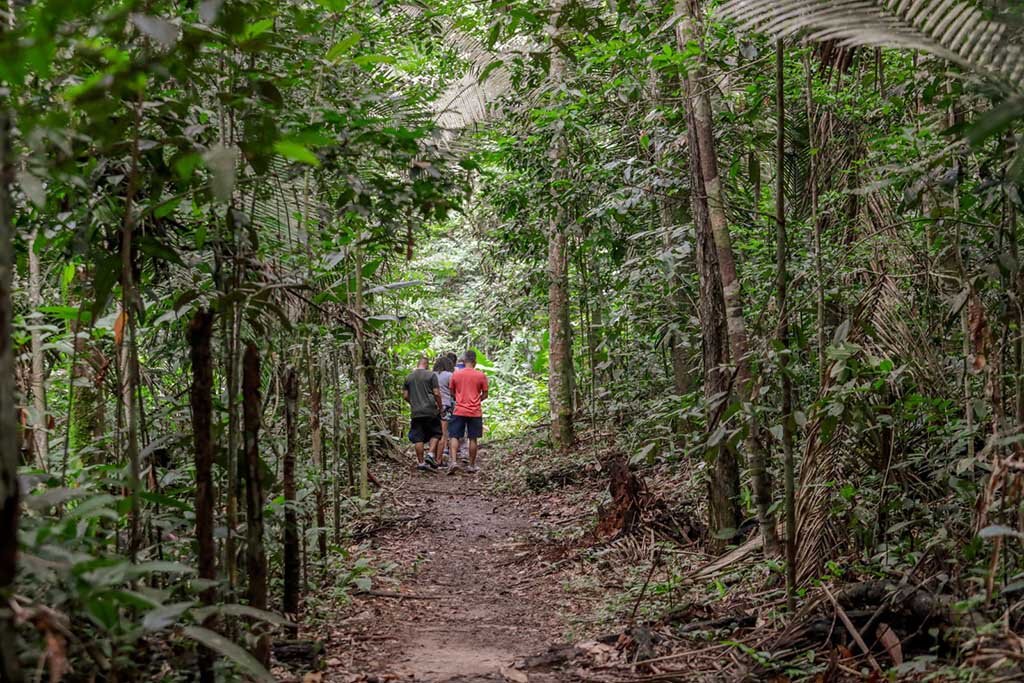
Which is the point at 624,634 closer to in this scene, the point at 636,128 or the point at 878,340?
the point at 878,340

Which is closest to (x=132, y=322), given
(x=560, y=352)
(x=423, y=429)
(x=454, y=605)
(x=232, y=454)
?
(x=232, y=454)

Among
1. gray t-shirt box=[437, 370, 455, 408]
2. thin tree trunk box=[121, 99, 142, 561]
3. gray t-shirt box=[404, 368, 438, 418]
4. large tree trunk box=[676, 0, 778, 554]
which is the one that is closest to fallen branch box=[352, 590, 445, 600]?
large tree trunk box=[676, 0, 778, 554]

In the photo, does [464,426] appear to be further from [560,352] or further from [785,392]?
[785,392]

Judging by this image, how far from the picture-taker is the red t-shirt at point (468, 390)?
40.9 feet

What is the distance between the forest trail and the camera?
450cm

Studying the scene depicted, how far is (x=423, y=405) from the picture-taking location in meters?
11.9

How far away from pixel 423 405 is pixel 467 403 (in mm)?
827

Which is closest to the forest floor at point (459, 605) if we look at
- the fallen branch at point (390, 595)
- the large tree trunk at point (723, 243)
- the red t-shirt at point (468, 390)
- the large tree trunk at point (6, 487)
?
the fallen branch at point (390, 595)

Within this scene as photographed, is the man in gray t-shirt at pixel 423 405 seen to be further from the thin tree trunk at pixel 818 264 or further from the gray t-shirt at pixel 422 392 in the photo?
the thin tree trunk at pixel 818 264

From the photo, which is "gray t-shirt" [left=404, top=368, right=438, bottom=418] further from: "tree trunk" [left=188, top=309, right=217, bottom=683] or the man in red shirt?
"tree trunk" [left=188, top=309, right=217, bottom=683]

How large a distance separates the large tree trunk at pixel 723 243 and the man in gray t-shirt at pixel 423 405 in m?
6.78

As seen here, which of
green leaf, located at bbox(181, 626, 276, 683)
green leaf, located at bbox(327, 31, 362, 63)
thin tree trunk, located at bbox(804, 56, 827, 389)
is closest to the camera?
green leaf, located at bbox(181, 626, 276, 683)

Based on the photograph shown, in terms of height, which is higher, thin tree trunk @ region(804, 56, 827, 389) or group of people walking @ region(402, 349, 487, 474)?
thin tree trunk @ region(804, 56, 827, 389)

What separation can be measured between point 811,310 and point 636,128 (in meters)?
3.47
